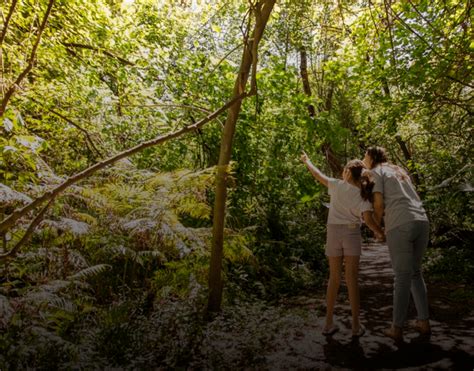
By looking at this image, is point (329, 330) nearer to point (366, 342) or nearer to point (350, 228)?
point (366, 342)

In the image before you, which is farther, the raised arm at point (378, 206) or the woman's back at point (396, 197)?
the raised arm at point (378, 206)

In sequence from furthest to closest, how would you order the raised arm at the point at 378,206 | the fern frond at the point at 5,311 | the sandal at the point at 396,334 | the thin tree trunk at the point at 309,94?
the thin tree trunk at the point at 309,94 < the raised arm at the point at 378,206 < the sandal at the point at 396,334 < the fern frond at the point at 5,311

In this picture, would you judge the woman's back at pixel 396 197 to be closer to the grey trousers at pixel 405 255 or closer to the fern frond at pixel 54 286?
the grey trousers at pixel 405 255

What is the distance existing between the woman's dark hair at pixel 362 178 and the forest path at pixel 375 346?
1.62 m

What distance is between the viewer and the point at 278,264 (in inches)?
307

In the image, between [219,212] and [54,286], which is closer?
[54,286]

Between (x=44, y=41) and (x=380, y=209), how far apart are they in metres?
6.39

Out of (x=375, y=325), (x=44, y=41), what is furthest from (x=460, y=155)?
(x=44, y=41)

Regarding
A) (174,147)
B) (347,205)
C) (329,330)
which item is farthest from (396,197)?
(174,147)

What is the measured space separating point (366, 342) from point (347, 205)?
5.06ft

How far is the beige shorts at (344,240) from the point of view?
395cm

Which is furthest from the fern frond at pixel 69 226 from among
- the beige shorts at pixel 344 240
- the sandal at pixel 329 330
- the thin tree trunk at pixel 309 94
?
the thin tree trunk at pixel 309 94

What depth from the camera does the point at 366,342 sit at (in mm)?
3795

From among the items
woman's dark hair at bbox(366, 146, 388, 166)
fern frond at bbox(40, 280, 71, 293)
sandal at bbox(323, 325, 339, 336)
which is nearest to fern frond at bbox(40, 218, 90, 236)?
fern frond at bbox(40, 280, 71, 293)
